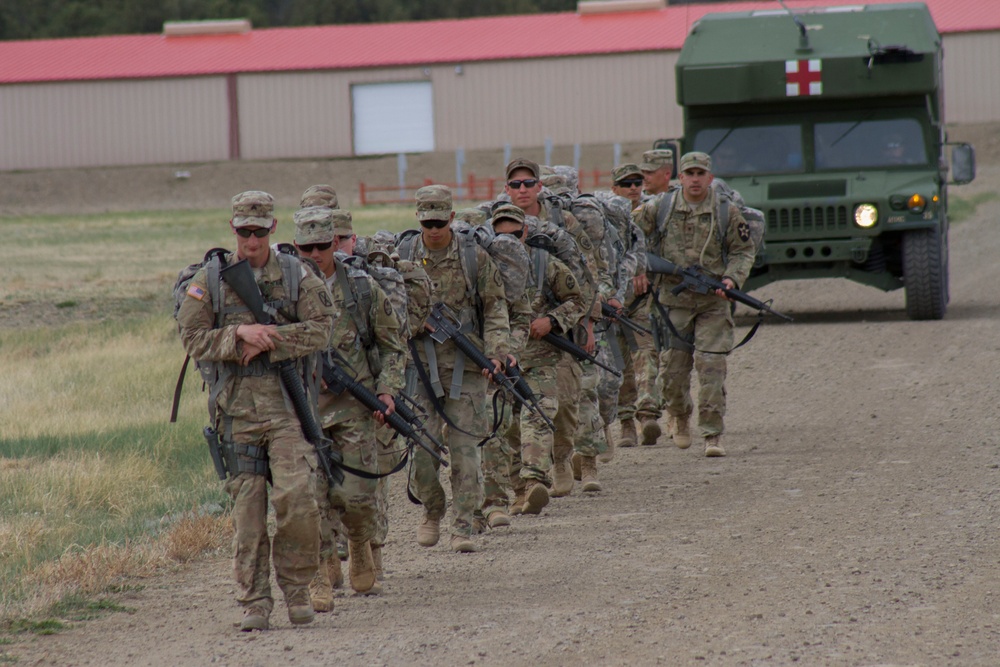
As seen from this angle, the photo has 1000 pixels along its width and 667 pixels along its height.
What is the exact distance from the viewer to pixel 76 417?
12719mm

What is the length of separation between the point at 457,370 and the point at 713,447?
3.05 meters

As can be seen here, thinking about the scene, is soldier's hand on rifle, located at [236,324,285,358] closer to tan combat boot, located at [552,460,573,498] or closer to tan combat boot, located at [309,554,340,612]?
tan combat boot, located at [309,554,340,612]

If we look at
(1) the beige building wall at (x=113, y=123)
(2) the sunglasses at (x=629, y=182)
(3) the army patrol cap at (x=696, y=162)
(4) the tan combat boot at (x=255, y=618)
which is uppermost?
(1) the beige building wall at (x=113, y=123)

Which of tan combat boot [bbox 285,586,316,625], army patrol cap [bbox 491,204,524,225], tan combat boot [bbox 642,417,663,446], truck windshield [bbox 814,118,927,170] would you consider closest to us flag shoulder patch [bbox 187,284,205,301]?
tan combat boot [bbox 285,586,316,625]

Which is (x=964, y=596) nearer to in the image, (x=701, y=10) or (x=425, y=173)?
(x=425, y=173)

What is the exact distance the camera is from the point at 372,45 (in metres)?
52.4

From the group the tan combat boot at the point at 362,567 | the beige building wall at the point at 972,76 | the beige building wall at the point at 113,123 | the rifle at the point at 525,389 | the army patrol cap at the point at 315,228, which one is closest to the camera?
the army patrol cap at the point at 315,228

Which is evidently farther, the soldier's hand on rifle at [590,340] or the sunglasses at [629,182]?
the sunglasses at [629,182]

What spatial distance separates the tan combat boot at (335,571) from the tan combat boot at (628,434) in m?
4.27

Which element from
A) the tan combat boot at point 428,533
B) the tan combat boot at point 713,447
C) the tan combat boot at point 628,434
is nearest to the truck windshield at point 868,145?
the tan combat boot at point 628,434

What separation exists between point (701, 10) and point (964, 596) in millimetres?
52776

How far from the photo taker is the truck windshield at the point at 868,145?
639 inches

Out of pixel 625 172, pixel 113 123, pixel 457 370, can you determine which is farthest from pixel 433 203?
pixel 113 123

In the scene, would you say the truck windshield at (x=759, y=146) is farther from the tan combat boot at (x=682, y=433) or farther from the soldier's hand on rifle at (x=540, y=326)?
the soldier's hand on rifle at (x=540, y=326)
